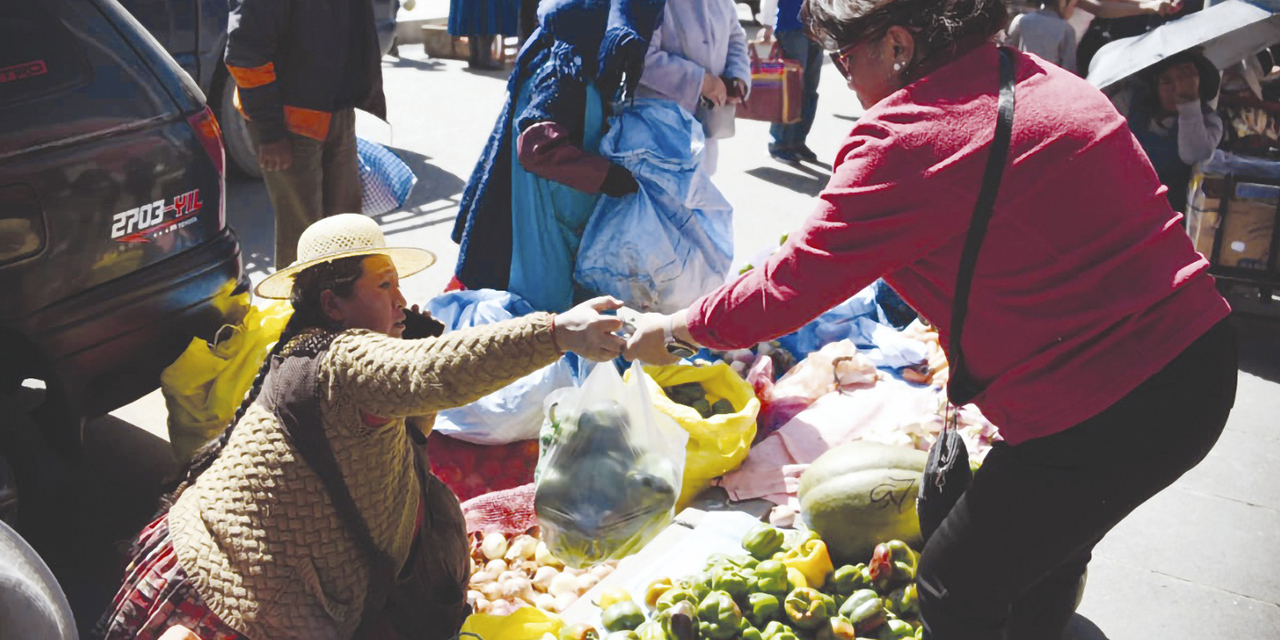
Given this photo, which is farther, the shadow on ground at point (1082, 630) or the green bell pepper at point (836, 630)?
the shadow on ground at point (1082, 630)

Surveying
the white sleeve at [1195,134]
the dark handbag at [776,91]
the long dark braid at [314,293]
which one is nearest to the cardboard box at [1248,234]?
the white sleeve at [1195,134]

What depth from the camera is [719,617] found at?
2.76 m

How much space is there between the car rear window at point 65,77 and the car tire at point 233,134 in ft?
12.3

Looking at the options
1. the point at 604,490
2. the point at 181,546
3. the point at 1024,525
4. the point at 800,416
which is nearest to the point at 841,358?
the point at 800,416

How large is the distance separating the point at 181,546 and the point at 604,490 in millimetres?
1050

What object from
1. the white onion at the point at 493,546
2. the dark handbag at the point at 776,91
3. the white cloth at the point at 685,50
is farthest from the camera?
the dark handbag at the point at 776,91

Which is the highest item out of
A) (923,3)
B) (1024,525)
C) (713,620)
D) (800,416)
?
(923,3)

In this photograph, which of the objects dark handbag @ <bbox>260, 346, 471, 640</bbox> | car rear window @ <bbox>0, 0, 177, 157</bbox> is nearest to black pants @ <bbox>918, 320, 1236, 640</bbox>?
dark handbag @ <bbox>260, 346, 471, 640</bbox>

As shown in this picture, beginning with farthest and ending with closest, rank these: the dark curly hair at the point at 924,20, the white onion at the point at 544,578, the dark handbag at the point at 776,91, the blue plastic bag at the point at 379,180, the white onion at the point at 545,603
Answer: the dark handbag at the point at 776,91, the blue plastic bag at the point at 379,180, the white onion at the point at 544,578, the white onion at the point at 545,603, the dark curly hair at the point at 924,20

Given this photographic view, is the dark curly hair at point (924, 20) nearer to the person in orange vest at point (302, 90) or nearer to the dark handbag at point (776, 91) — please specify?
the person in orange vest at point (302, 90)

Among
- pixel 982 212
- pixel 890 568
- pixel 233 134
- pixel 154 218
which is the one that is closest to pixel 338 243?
pixel 154 218

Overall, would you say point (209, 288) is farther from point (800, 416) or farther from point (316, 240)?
point (800, 416)

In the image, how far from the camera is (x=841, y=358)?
4.47 m

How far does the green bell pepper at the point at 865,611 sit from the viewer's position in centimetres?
284
